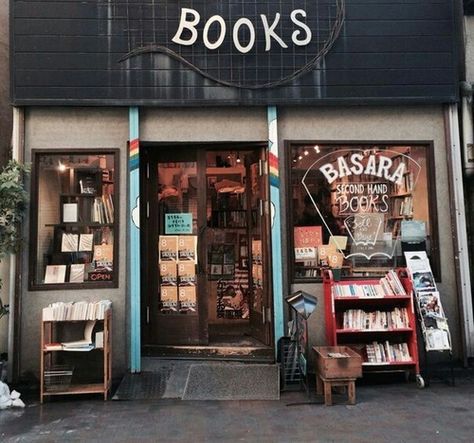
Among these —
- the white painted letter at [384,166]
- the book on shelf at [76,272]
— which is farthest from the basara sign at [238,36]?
the book on shelf at [76,272]

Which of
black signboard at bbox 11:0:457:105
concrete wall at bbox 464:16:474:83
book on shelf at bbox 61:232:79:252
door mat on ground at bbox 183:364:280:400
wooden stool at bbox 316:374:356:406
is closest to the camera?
wooden stool at bbox 316:374:356:406

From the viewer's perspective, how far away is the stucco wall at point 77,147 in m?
6.36

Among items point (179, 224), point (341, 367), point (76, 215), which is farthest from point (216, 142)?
point (341, 367)

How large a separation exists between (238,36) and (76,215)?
3.28m

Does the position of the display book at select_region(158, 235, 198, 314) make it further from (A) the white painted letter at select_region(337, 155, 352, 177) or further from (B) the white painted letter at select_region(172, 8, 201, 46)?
(B) the white painted letter at select_region(172, 8, 201, 46)

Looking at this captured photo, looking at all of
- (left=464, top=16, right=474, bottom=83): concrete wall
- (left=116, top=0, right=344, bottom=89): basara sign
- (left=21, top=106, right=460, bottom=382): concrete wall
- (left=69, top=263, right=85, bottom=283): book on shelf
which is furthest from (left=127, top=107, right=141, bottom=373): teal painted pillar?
(left=464, top=16, right=474, bottom=83): concrete wall

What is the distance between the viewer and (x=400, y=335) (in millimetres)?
6465

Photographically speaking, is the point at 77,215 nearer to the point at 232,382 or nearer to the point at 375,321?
the point at 232,382

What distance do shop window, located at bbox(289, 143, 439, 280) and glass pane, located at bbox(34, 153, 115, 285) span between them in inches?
101

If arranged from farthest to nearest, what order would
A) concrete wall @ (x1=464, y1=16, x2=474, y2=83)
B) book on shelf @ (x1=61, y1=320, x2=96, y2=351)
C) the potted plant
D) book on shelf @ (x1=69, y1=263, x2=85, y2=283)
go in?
concrete wall @ (x1=464, y1=16, x2=474, y2=83)
book on shelf @ (x1=69, y1=263, x2=85, y2=283)
the potted plant
book on shelf @ (x1=61, y1=320, x2=96, y2=351)

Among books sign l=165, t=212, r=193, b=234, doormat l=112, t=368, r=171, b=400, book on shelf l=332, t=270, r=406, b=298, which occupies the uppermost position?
books sign l=165, t=212, r=193, b=234

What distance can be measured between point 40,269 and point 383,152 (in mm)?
4986

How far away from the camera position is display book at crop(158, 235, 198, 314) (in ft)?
23.5

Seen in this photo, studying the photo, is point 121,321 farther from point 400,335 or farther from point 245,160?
point 400,335
